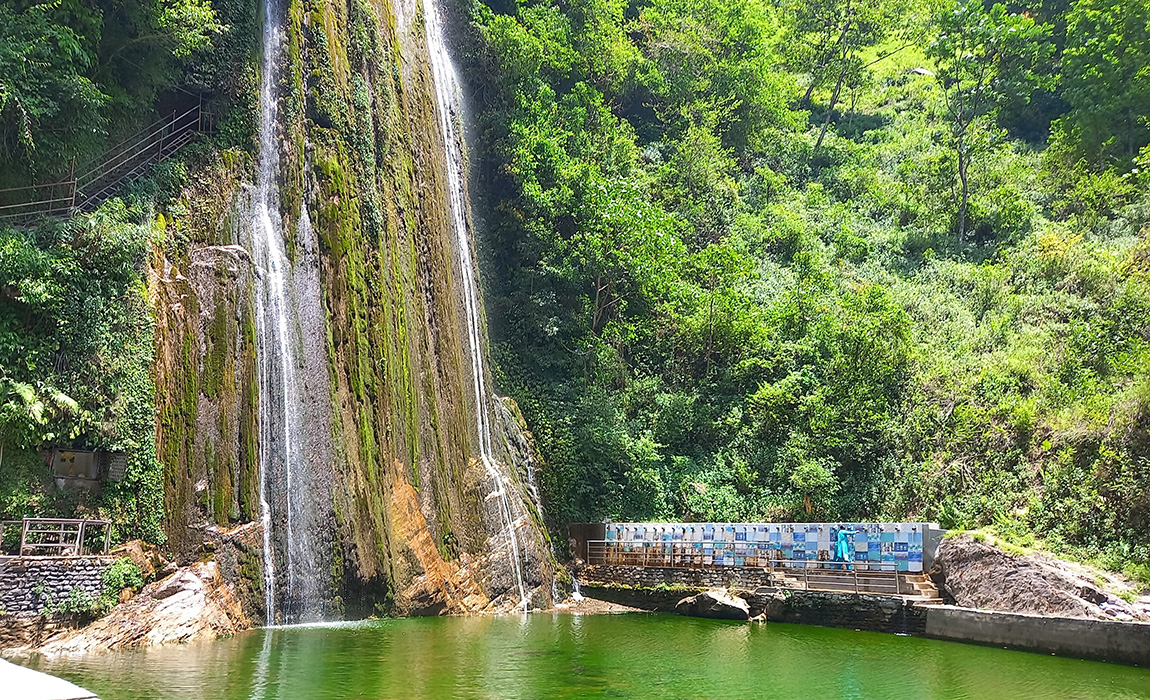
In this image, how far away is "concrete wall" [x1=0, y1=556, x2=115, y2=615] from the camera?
1245 centimetres

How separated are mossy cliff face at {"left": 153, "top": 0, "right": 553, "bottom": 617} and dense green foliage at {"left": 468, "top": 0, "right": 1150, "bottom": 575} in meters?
4.52

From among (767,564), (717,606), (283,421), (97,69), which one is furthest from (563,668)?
(97,69)

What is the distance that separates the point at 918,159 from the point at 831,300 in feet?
51.9

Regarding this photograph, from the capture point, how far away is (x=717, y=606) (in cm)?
2119

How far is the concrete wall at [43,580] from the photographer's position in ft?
40.9

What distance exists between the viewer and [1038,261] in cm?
3194

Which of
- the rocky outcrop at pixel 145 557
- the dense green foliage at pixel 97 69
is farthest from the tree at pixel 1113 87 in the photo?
the rocky outcrop at pixel 145 557

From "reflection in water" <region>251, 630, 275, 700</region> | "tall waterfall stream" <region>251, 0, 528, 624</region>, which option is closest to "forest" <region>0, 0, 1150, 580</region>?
"tall waterfall stream" <region>251, 0, 528, 624</region>

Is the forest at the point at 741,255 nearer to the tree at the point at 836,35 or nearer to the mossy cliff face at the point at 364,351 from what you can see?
the tree at the point at 836,35

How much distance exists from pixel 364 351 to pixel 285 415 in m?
3.16

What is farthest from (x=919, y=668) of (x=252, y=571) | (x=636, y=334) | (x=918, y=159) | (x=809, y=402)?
(x=918, y=159)

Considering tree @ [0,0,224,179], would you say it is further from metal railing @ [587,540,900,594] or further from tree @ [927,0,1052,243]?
tree @ [927,0,1052,243]

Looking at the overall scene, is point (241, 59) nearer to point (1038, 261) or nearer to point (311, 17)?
point (311, 17)

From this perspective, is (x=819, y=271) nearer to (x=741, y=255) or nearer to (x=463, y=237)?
(x=741, y=255)
